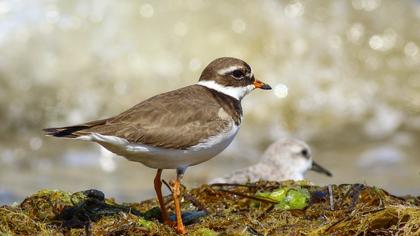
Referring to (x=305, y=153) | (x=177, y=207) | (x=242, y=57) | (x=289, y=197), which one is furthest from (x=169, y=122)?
(x=242, y=57)

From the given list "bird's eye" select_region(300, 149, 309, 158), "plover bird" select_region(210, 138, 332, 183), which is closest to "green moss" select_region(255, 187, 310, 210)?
"plover bird" select_region(210, 138, 332, 183)

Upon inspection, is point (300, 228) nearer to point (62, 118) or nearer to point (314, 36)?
point (62, 118)

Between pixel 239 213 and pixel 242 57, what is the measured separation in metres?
8.47

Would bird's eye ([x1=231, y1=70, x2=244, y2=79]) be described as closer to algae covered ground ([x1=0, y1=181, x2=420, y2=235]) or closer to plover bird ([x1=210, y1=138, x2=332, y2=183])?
algae covered ground ([x1=0, y1=181, x2=420, y2=235])

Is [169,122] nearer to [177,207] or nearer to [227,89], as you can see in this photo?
[177,207]

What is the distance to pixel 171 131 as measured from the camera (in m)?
5.54

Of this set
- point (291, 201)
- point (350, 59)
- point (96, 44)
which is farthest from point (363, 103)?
point (291, 201)

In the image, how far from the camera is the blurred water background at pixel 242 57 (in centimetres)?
1334

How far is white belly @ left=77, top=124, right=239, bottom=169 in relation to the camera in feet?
17.7

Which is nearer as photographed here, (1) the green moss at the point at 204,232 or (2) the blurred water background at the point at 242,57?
(1) the green moss at the point at 204,232

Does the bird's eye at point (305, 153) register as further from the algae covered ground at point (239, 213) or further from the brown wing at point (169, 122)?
the brown wing at point (169, 122)

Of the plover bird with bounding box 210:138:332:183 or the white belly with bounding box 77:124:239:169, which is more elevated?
the plover bird with bounding box 210:138:332:183

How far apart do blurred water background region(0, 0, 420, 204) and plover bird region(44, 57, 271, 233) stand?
6.54 metres

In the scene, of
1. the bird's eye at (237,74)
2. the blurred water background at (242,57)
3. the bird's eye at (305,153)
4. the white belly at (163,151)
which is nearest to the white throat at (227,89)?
the bird's eye at (237,74)
